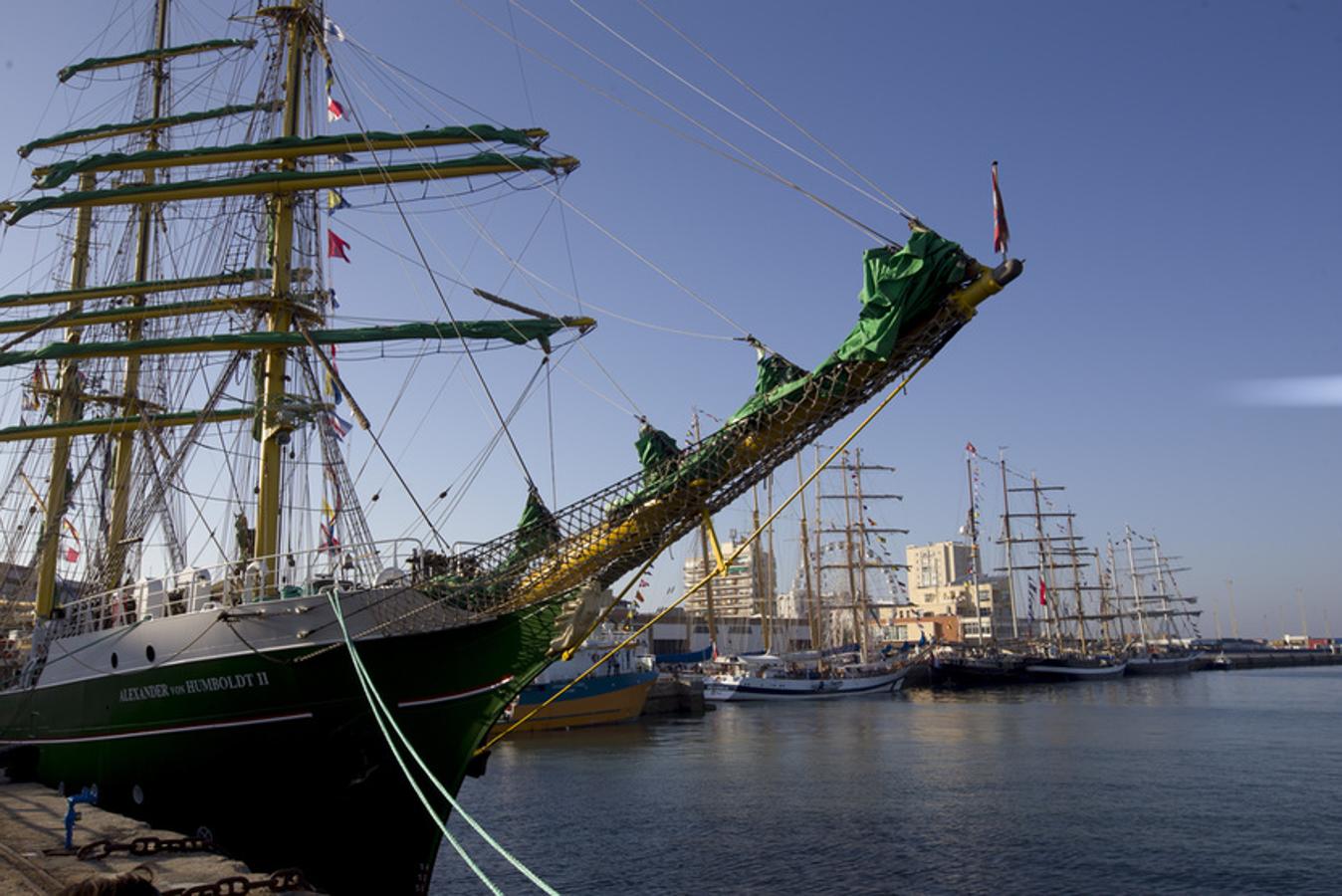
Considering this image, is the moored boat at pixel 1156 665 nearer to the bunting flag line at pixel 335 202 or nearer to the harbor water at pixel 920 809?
the harbor water at pixel 920 809

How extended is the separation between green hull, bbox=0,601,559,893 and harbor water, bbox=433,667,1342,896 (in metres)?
5.00

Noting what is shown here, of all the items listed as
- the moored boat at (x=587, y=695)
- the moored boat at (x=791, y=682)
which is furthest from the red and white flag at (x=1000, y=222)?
the moored boat at (x=791, y=682)

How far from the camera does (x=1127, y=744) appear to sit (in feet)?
141

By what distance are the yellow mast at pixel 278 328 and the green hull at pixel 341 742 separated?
3037 millimetres

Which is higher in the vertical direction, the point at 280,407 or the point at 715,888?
the point at 280,407

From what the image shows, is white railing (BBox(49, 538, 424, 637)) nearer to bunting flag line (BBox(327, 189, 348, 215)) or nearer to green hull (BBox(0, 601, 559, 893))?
green hull (BBox(0, 601, 559, 893))

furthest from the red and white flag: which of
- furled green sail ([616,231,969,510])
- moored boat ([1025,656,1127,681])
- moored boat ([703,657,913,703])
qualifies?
moored boat ([1025,656,1127,681])

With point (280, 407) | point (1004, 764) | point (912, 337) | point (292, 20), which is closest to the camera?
point (912, 337)

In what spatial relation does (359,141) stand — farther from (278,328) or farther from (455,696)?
(455,696)

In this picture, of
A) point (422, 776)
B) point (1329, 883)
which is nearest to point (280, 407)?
point (422, 776)

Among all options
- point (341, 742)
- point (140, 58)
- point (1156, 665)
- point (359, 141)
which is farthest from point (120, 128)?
point (1156, 665)

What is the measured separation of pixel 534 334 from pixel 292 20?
409 inches

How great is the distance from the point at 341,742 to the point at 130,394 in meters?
24.1

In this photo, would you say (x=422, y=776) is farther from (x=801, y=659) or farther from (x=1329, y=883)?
(x=801, y=659)
